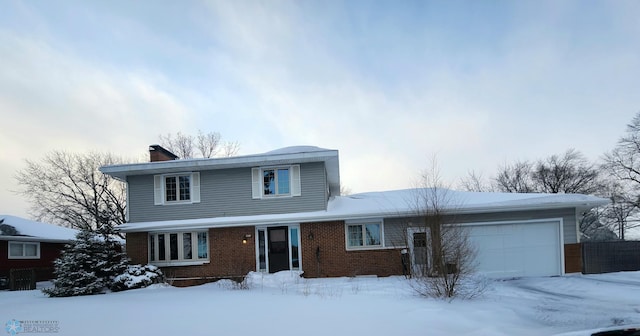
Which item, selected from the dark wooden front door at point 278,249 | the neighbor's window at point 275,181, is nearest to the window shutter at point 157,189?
the neighbor's window at point 275,181

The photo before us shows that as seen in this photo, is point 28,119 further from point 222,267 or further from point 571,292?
point 571,292

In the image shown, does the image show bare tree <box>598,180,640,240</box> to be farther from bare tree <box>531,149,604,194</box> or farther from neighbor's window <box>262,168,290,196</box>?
neighbor's window <box>262,168,290,196</box>

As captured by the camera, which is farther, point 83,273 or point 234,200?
point 234,200

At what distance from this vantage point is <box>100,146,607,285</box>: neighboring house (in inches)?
579

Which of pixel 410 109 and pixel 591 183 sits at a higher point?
pixel 410 109

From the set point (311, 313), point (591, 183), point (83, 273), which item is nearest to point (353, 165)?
point (83, 273)

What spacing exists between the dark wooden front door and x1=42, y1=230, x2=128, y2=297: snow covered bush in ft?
18.1

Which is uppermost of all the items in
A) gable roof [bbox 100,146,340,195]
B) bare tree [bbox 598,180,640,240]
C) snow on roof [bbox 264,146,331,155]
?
snow on roof [bbox 264,146,331,155]

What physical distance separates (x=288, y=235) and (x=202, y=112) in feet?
23.7

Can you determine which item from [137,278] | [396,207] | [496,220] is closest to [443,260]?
[396,207]

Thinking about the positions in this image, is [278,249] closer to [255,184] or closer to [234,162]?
[255,184]

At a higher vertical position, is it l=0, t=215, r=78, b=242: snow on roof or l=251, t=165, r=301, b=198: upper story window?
l=251, t=165, r=301, b=198: upper story window

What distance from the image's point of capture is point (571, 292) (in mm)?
10734
